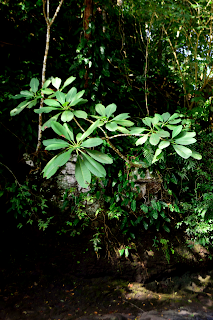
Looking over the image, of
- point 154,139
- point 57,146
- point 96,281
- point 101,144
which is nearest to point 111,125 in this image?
point 154,139

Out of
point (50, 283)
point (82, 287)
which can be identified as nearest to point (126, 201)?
point (82, 287)

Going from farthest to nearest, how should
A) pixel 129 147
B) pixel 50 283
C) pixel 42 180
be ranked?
pixel 42 180
pixel 129 147
pixel 50 283

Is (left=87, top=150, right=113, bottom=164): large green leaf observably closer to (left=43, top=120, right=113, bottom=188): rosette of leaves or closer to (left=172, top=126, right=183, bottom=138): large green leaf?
(left=43, top=120, right=113, bottom=188): rosette of leaves

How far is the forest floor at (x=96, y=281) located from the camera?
1.99m

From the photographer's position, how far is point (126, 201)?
233cm

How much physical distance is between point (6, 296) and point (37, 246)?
0.51 meters

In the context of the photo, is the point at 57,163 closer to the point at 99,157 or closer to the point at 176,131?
the point at 99,157

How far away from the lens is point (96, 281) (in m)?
2.27

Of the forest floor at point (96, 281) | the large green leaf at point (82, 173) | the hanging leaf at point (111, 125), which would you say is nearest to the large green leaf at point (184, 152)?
the hanging leaf at point (111, 125)

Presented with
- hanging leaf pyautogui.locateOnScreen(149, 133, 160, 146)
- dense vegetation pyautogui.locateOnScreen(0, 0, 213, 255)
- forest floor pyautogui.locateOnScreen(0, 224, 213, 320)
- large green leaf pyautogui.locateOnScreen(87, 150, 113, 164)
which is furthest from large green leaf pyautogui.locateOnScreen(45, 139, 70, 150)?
Result: forest floor pyautogui.locateOnScreen(0, 224, 213, 320)

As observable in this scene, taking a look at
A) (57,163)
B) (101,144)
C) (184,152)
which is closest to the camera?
(57,163)

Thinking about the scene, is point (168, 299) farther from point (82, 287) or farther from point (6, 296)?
point (6, 296)

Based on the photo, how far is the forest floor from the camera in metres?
1.99

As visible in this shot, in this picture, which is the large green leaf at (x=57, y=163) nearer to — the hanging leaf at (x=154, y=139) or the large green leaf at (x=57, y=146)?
the large green leaf at (x=57, y=146)
